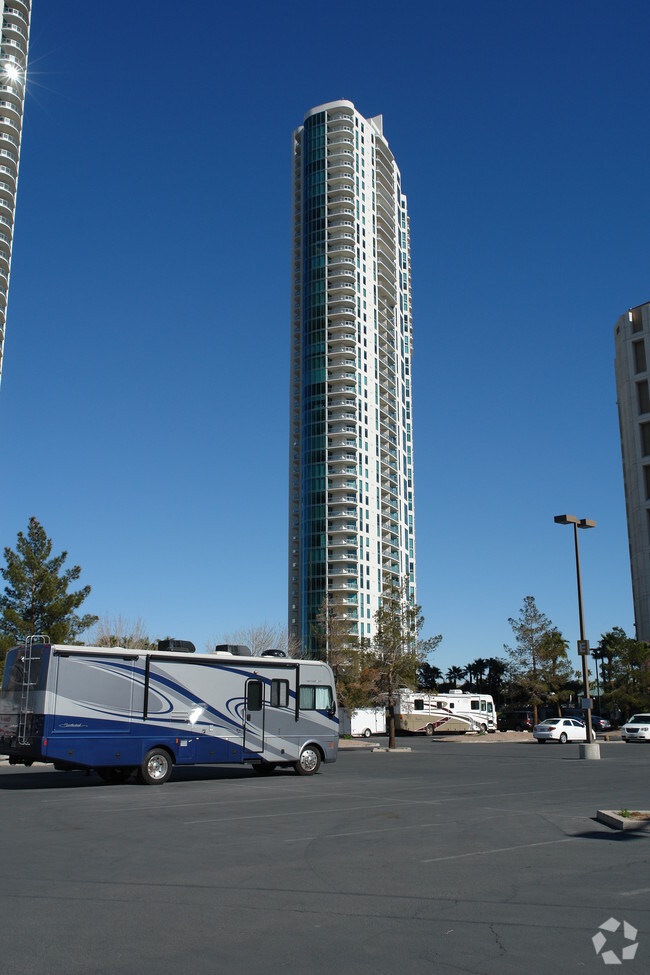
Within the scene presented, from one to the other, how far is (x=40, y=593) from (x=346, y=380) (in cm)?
9408

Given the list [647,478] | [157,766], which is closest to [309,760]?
[157,766]

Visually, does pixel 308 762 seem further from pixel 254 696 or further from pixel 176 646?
pixel 176 646

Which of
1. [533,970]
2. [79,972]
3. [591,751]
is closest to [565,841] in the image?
[533,970]

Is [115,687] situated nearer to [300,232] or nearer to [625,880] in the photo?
[625,880]

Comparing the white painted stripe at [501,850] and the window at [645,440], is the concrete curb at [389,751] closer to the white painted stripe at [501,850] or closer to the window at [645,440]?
the white painted stripe at [501,850]

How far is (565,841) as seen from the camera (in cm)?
A: 1186

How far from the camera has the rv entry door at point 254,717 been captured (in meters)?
23.9

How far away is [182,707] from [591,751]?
18.4m

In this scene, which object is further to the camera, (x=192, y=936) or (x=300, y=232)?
(x=300, y=232)

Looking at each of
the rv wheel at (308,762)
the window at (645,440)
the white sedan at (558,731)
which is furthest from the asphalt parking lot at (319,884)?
the window at (645,440)

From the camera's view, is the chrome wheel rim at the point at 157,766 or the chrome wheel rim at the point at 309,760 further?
the chrome wheel rim at the point at 309,760

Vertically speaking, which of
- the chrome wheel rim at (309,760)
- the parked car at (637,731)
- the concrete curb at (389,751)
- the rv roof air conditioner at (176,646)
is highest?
the rv roof air conditioner at (176,646)

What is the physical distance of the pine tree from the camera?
123ft

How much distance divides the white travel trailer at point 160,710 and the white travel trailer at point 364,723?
32829 mm
